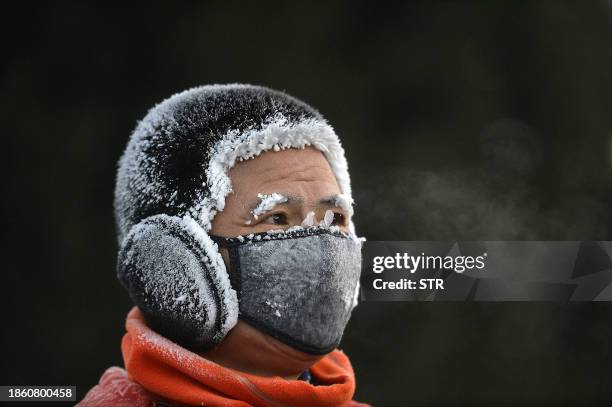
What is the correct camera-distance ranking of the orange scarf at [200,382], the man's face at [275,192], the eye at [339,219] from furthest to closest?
1. the eye at [339,219]
2. the man's face at [275,192]
3. the orange scarf at [200,382]

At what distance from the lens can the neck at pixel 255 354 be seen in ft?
6.35

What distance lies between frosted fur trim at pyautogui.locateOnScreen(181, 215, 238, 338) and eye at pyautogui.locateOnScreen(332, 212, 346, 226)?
A: 1.37 feet

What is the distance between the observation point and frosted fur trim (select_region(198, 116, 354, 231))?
6.43 ft

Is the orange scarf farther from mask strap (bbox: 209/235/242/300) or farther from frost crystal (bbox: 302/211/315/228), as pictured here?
frost crystal (bbox: 302/211/315/228)

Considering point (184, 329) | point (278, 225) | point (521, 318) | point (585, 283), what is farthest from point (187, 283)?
point (521, 318)

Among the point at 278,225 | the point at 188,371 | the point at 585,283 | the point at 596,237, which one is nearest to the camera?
the point at 188,371

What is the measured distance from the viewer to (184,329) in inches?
75.2

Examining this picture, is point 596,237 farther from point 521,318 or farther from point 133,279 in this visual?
point 133,279

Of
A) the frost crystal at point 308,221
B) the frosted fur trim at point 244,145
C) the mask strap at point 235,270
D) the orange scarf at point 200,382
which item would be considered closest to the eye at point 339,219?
the frost crystal at point 308,221

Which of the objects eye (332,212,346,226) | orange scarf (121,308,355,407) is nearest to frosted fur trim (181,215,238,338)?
orange scarf (121,308,355,407)

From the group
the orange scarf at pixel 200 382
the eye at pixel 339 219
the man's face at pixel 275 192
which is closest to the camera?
the orange scarf at pixel 200 382

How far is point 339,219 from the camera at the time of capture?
216 cm

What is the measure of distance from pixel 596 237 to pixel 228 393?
2.95 m

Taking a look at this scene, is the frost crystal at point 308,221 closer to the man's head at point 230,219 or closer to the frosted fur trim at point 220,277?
the man's head at point 230,219
